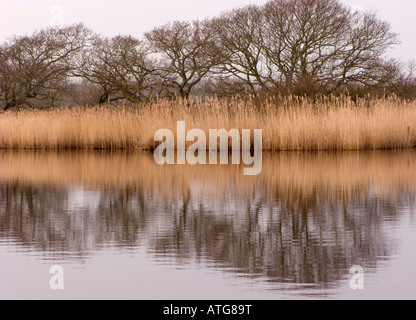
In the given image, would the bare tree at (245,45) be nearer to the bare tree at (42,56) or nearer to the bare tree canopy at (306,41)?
the bare tree canopy at (306,41)

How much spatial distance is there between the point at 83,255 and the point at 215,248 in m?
0.65

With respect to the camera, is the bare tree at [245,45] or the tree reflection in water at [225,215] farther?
the bare tree at [245,45]

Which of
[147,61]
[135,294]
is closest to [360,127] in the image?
[135,294]

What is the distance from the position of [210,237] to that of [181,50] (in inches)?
857

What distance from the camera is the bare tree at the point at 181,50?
80.8 ft

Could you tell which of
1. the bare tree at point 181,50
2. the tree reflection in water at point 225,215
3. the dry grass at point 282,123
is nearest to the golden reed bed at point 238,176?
the tree reflection in water at point 225,215

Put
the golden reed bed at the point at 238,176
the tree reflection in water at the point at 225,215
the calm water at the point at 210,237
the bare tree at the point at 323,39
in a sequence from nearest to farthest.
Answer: the calm water at the point at 210,237 → the tree reflection in water at the point at 225,215 → the golden reed bed at the point at 238,176 → the bare tree at the point at 323,39

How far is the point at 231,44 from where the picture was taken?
22938mm

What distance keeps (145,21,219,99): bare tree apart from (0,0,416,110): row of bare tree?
38mm

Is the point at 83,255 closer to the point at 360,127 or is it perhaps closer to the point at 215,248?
the point at 215,248

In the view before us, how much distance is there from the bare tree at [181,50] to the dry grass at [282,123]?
10317mm

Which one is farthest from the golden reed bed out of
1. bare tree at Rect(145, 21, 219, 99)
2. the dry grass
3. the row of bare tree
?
bare tree at Rect(145, 21, 219, 99)

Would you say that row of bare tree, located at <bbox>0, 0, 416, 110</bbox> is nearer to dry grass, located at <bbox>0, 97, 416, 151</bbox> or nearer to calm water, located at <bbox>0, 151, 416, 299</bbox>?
dry grass, located at <bbox>0, 97, 416, 151</bbox>

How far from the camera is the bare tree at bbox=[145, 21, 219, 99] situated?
2464cm
